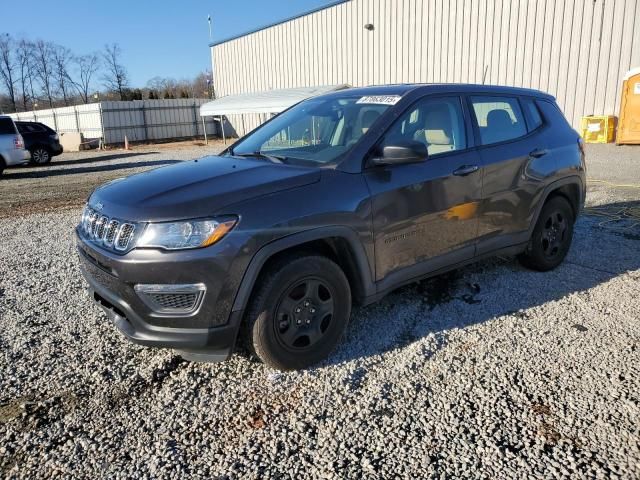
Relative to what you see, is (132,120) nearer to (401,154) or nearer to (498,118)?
(498,118)

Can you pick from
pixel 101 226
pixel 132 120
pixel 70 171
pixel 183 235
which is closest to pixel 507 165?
pixel 183 235

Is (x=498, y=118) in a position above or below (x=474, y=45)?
below

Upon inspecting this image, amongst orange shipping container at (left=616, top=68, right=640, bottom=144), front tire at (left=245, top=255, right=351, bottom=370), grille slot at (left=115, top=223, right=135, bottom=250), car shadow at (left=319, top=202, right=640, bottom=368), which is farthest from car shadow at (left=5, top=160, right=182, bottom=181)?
orange shipping container at (left=616, top=68, right=640, bottom=144)

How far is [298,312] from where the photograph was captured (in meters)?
3.11

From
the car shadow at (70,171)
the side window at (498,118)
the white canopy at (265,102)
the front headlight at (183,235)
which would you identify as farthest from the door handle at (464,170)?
the white canopy at (265,102)

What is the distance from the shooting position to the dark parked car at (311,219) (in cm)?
274

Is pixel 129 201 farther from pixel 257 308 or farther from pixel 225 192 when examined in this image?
pixel 257 308

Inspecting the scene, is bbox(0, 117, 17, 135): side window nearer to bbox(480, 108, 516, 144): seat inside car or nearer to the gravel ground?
the gravel ground

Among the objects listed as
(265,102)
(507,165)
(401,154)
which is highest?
(265,102)

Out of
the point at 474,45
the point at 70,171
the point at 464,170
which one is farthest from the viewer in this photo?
the point at 474,45

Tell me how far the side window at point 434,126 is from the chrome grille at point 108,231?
6.07ft

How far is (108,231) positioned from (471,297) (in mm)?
2970

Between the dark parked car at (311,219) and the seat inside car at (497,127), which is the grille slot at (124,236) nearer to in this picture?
the dark parked car at (311,219)

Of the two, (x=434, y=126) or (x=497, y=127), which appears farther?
(x=497, y=127)
